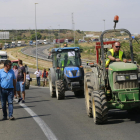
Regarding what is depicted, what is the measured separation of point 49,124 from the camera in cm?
990

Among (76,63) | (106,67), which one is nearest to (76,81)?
(76,63)

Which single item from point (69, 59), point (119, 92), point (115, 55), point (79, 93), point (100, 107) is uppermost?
point (115, 55)

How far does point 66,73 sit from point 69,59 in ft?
3.09

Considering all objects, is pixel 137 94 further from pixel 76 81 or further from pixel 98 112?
pixel 76 81

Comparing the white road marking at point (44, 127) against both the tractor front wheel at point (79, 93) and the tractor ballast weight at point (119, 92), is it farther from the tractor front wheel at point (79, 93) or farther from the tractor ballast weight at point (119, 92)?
the tractor front wheel at point (79, 93)

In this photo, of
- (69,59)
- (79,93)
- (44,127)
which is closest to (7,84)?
(44,127)

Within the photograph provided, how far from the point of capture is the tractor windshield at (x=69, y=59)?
18172 mm

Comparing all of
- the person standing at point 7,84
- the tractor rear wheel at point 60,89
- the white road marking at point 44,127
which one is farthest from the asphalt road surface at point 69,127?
the tractor rear wheel at point 60,89

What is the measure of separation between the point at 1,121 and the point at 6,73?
1.53 meters

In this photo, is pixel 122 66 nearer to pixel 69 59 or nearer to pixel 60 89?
pixel 60 89

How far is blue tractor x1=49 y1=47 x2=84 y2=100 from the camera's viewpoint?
690 inches

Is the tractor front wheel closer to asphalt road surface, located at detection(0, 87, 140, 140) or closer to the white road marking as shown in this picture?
the white road marking

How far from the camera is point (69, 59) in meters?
18.3

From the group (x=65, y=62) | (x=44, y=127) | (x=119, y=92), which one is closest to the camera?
(x=119, y=92)
